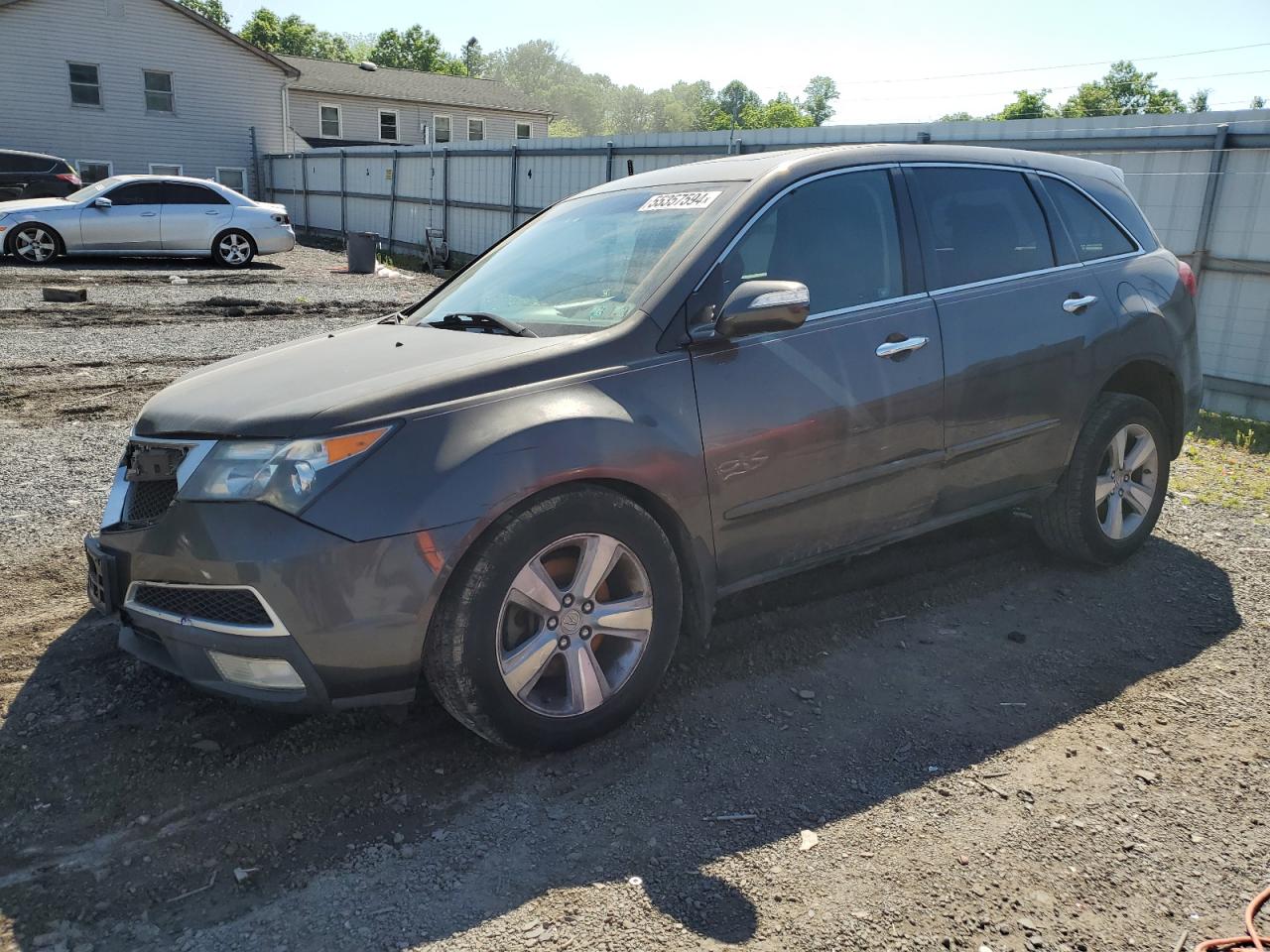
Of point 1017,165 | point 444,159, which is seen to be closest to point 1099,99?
A: point 444,159

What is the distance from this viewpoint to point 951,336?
405 cm

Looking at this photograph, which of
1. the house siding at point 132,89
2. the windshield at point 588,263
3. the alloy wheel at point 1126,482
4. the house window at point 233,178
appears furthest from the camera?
the house window at point 233,178

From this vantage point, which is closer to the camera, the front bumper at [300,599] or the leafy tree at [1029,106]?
the front bumper at [300,599]

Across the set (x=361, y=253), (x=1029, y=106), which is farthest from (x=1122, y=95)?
(x=361, y=253)

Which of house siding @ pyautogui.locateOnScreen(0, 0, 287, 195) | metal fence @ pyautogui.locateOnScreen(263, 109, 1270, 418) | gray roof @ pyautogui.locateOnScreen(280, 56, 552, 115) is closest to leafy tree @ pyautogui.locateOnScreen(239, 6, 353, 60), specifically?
gray roof @ pyautogui.locateOnScreen(280, 56, 552, 115)

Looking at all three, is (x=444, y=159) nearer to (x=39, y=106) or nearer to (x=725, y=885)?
(x=39, y=106)

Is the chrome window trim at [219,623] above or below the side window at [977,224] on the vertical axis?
below

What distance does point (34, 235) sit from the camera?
18109 mm

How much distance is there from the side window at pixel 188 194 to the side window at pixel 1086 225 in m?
18.4

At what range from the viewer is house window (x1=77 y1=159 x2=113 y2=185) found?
3036cm

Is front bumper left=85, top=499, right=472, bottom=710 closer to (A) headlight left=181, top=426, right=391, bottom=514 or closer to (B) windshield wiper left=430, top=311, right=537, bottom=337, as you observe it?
(A) headlight left=181, top=426, right=391, bottom=514

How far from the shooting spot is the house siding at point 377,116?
41.3 m

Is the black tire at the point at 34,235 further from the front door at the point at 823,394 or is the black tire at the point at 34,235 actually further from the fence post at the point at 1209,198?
the front door at the point at 823,394

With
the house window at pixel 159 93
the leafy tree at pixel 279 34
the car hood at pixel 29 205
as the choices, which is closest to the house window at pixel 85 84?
the house window at pixel 159 93
